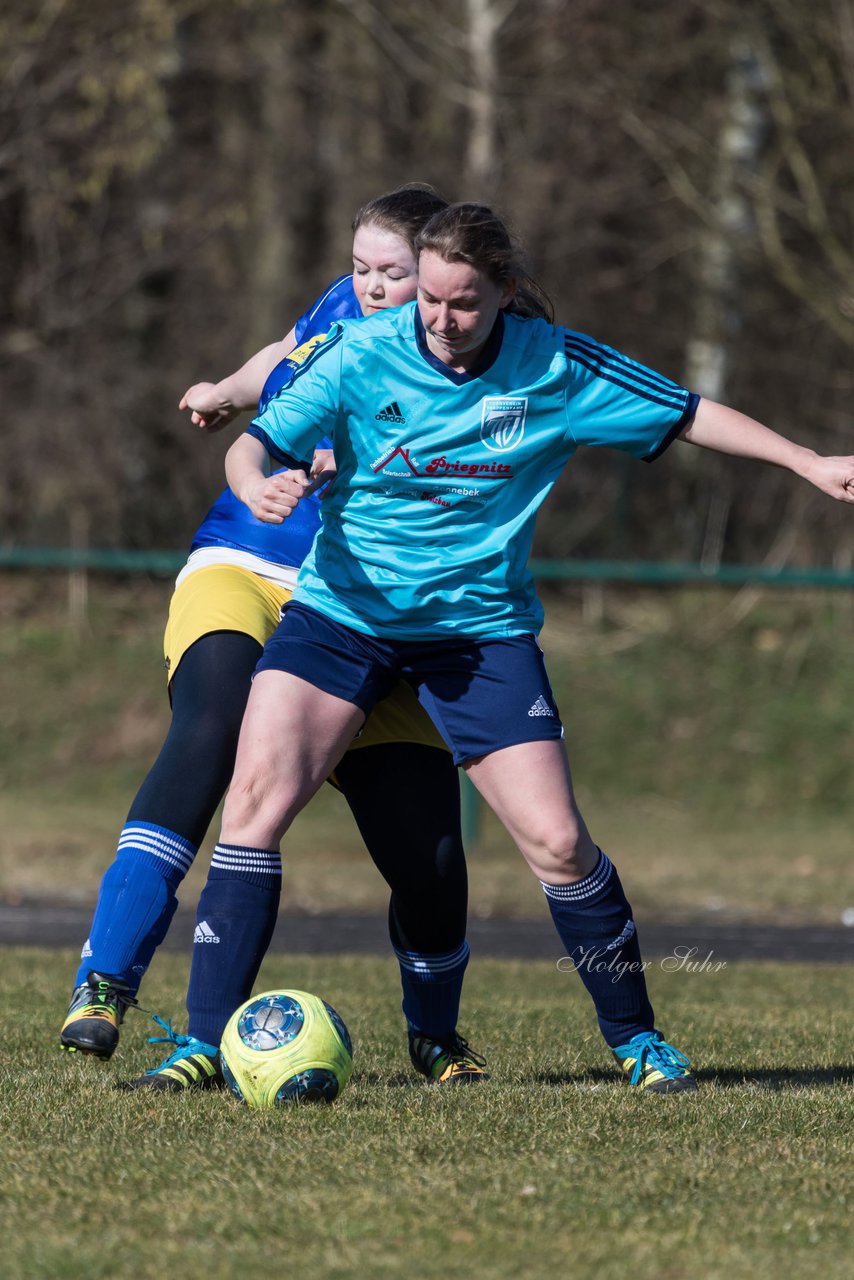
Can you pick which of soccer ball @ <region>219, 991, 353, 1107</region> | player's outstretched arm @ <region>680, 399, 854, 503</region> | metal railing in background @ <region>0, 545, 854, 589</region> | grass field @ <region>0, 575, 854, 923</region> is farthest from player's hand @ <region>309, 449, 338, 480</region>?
metal railing in background @ <region>0, 545, 854, 589</region>

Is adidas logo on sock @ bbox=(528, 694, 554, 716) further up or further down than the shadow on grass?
further up

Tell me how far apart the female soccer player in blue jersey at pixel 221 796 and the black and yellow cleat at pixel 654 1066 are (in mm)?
456

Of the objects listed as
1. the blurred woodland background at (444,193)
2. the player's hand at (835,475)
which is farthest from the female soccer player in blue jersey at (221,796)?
the blurred woodland background at (444,193)

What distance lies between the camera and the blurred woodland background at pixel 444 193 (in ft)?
51.3

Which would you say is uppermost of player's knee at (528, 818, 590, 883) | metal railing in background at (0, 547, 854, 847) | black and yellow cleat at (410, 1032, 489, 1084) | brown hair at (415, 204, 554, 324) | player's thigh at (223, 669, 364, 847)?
brown hair at (415, 204, 554, 324)

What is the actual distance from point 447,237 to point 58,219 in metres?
15.1

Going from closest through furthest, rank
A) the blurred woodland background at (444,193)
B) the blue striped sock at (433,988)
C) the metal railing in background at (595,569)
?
the blue striped sock at (433,988)
the metal railing in background at (595,569)
the blurred woodland background at (444,193)

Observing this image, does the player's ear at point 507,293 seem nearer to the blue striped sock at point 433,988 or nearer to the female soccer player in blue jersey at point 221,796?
the female soccer player in blue jersey at point 221,796

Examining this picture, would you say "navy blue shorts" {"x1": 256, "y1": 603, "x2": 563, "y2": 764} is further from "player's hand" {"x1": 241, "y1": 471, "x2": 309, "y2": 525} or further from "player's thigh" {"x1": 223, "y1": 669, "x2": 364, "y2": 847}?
"player's hand" {"x1": 241, "y1": 471, "x2": 309, "y2": 525}

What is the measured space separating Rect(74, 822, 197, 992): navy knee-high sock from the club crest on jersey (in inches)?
52.7

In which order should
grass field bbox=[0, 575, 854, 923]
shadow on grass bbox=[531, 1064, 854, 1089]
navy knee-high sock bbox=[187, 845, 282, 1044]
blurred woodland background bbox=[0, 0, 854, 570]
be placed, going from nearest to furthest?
navy knee-high sock bbox=[187, 845, 282, 1044], shadow on grass bbox=[531, 1064, 854, 1089], grass field bbox=[0, 575, 854, 923], blurred woodland background bbox=[0, 0, 854, 570]

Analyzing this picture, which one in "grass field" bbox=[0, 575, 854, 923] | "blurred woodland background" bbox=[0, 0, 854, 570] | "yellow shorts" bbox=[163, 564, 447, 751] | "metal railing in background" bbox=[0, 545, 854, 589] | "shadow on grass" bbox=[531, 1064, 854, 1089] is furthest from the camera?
"blurred woodland background" bbox=[0, 0, 854, 570]

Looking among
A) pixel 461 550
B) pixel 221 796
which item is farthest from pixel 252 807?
pixel 461 550

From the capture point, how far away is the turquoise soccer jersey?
4.43 meters
